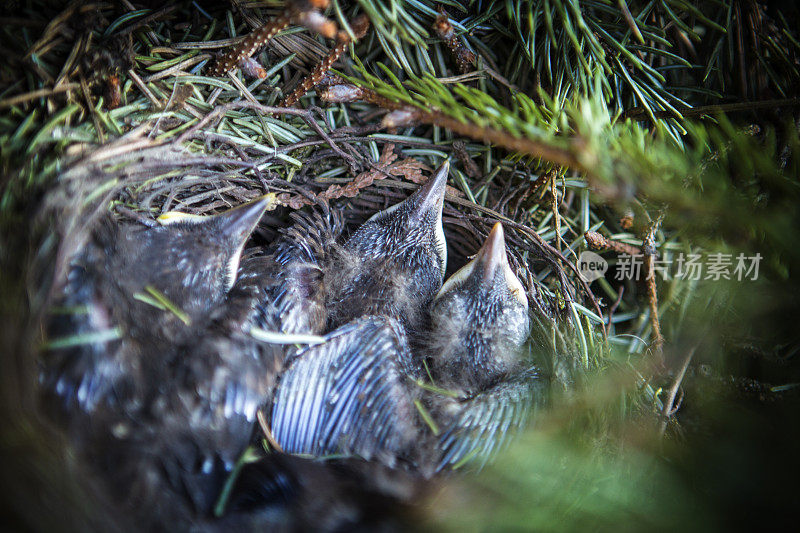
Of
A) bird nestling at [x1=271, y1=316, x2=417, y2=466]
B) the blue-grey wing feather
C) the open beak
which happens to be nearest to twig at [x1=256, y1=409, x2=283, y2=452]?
bird nestling at [x1=271, y1=316, x2=417, y2=466]

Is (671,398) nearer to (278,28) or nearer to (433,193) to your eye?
(433,193)

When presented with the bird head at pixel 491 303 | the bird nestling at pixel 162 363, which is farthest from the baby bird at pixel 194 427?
the bird head at pixel 491 303

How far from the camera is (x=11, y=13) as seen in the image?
732mm

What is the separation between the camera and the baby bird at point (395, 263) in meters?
1.10

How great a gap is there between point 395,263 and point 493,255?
259 mm

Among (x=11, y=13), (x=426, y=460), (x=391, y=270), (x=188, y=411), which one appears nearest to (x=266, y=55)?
(x=11, y=13)

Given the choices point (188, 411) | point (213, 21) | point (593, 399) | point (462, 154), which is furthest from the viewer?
point (462, 154)

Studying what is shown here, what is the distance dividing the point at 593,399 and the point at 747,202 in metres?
0.33

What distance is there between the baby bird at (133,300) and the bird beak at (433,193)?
378 millimetres

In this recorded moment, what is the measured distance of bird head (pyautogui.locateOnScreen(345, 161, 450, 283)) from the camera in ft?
3.68

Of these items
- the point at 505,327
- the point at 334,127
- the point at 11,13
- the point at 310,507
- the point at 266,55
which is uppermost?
the point at 11,13

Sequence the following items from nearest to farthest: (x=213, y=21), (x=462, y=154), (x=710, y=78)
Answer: (x=213, y=21), (x=710, y=78), (x=462, y=154)

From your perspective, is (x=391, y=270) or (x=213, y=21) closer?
(x=213, y=21)

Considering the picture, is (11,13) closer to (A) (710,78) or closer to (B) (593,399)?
(B) (593,399)
